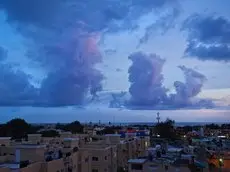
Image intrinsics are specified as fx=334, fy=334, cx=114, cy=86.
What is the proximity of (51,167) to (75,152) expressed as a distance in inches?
224

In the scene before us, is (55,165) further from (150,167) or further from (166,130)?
(166,130)

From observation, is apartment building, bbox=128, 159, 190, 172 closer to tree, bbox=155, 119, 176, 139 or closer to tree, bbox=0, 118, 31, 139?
tree, bbox=155, 119, 176, 139

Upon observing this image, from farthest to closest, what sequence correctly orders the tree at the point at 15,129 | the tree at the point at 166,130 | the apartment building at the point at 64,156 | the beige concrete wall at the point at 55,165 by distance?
the tree at the point at 166,130 → the tree at the point at 15,129 → the beige concrete wall at the point at 55,165 → the apartment building at the point at 64,156

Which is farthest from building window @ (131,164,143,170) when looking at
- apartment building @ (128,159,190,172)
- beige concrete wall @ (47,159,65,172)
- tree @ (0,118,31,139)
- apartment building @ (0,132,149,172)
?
tree @ (0,118,31,139)

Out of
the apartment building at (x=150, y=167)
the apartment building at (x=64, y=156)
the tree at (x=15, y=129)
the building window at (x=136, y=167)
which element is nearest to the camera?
the apartment building at (x=64, y=156)

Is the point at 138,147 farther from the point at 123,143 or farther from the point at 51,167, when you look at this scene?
the point at 51,167

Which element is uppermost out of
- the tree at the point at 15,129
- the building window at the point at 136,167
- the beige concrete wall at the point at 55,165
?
the tree at the point at 15,129

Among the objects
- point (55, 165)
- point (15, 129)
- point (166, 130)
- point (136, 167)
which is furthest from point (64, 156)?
point (166, 130)

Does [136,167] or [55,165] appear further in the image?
[136,167]

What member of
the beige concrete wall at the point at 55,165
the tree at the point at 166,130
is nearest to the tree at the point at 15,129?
the tree at the point at 166,130

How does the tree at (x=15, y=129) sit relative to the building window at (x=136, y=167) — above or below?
above

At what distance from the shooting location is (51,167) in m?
22.0

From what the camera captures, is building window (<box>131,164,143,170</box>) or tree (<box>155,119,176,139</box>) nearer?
building window (<box>131,164,143,170</box>)

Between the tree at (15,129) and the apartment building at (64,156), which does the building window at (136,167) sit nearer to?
the apartment building at (64,156)
